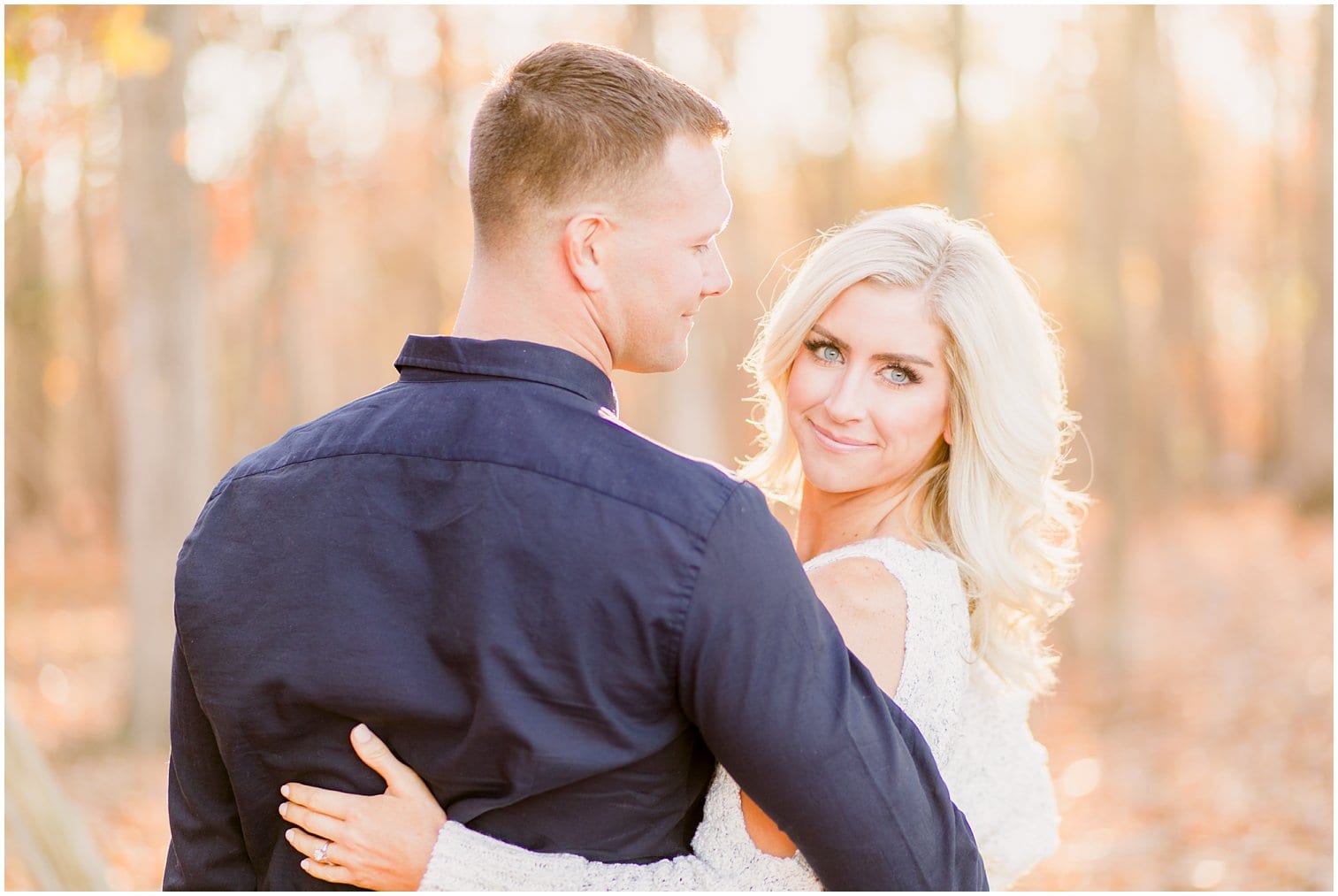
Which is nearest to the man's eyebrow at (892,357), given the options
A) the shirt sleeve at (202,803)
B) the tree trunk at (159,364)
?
the shirt sleeve at (202,803)

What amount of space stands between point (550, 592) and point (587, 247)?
0.63m

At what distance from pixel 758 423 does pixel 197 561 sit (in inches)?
74.5

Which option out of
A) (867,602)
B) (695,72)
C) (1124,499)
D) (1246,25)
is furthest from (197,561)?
(1246,25)

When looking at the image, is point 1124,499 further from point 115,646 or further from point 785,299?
point 115,646

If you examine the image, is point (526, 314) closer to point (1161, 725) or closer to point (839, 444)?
point (839, 444)

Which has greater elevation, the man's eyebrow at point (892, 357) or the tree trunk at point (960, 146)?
the tree trunk at point (960, 146)

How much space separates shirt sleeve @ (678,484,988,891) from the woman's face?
0.96m

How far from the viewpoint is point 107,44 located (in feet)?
16.7

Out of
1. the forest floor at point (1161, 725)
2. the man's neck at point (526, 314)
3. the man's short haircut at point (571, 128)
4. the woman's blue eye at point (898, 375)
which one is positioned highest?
the man's short haircut at point (571, 128)

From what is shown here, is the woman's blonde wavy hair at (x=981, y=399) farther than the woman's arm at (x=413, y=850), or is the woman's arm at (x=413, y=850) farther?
the woman's blonde wavy hair at (x=981, y=399)

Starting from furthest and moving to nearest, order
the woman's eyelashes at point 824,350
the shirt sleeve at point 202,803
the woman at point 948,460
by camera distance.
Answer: the woman's eyelashes at point 824,350 < the woman at point 948,460 < the shirt sleeve at point 202,803

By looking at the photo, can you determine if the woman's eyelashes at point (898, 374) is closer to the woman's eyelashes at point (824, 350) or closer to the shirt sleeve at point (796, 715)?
the woman's eyelashes at point (824, 350)

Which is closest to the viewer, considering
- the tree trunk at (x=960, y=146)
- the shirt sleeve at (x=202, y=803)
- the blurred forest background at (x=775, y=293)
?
the shirt sleeve at (x=202, y=803)

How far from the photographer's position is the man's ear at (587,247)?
201 centimetres
